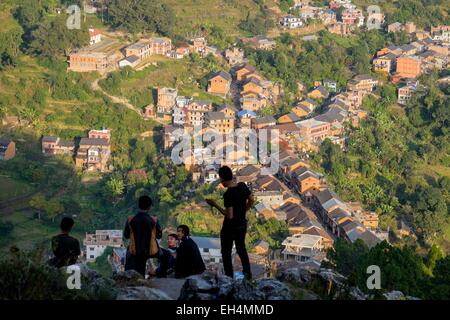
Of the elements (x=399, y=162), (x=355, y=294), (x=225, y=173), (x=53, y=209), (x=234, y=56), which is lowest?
(x=399, y=162)

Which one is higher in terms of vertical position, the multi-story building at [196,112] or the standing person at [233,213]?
the standing person at [233,213]

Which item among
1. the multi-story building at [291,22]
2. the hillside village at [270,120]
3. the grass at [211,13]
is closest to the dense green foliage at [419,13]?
the hillside village at [270,120]

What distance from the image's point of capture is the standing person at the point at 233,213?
5797 mm

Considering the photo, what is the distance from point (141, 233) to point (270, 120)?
51.8ft

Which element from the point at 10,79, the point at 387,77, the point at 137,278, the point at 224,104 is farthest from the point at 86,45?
the point at 137,278

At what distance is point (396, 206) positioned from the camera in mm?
18453

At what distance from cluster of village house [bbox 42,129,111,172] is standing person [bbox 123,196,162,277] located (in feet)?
44.1

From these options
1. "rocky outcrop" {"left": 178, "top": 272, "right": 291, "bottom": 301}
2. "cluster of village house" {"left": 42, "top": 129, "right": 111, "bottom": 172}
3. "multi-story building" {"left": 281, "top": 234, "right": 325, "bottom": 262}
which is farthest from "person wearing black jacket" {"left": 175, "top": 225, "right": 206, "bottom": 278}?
"cluster of village house" {"left": 42, "top": 129, "right": 111, "bottom": 172}

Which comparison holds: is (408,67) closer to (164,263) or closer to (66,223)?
(164,263)

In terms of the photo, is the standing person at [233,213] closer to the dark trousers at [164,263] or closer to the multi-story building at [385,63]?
the dark trousers at [164,263]

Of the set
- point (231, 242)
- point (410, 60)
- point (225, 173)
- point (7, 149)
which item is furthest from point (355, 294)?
point (410, 60)

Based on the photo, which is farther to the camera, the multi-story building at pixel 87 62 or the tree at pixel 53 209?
the multi-story building at pixel 87 62

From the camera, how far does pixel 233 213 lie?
584cm

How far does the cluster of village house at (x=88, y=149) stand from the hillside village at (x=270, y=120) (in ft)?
0.08
